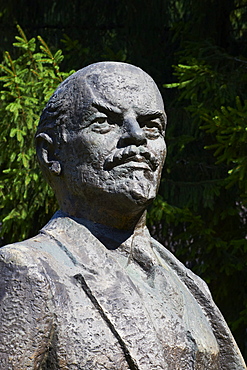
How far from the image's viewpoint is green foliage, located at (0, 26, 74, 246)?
7055mm

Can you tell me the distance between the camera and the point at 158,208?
7.30m

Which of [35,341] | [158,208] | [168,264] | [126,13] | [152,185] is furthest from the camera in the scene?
[126,13]

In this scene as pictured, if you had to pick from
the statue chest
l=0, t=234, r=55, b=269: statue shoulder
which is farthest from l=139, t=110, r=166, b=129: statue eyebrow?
l=0, t=234, r=55, b=269: statue shoulder

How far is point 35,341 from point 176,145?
520cm

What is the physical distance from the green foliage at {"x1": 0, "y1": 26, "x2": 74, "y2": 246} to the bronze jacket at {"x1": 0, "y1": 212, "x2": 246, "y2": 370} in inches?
143

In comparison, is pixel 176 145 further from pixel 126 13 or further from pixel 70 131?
pixel 70 131

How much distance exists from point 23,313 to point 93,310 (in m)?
0.28

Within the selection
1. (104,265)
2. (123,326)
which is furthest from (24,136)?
(123,326)

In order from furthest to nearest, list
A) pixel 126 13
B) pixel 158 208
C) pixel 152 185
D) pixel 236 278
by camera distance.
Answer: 1. pixel 126 13
2. pixel 236 278
3. pixel 158 208
4. pixel 152 185

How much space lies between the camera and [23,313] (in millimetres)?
3098

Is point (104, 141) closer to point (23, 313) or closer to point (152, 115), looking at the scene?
point (152, 115)

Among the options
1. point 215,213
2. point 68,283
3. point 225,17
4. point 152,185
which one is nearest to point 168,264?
point 152,185

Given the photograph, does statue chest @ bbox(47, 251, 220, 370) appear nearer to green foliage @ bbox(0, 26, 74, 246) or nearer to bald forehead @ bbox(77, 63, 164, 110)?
bald forehead @ bbox(77, 63, 164, 110)

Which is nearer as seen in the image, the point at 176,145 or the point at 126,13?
the point at 176,145
